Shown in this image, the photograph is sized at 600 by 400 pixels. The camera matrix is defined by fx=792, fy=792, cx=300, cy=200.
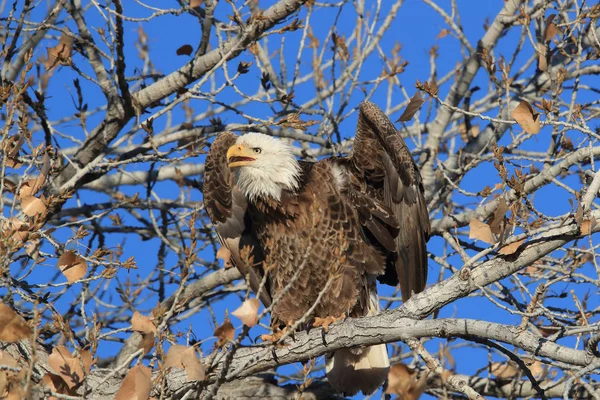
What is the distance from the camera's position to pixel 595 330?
9.93 feet

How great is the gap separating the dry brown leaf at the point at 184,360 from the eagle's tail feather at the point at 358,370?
86.8 inches

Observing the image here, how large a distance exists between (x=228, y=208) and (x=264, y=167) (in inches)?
16.4

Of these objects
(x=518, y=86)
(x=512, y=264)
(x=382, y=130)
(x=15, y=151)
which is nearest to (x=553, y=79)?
(x=518, y=86)

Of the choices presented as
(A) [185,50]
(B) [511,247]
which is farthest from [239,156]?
(B) [511,247]

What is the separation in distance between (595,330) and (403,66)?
9.85ft

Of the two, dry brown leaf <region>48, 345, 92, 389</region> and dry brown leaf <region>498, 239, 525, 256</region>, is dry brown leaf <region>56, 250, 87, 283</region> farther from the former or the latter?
dry brown leaf <region>498, 239, 525, 256</region>

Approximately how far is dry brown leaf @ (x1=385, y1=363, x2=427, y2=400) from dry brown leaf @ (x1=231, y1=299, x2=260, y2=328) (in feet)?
1.65

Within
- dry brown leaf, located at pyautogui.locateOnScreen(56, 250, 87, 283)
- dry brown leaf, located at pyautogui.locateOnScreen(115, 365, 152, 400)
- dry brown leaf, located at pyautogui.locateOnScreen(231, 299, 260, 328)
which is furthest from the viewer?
dry brown leaf, located at pyautogui.locateOnScreen(56, 250, 87, 283)

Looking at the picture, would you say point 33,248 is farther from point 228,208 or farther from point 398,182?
point 398,182

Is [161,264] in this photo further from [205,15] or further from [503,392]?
[503,392]

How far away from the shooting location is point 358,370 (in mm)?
5051

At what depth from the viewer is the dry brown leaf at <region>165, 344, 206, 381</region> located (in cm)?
288

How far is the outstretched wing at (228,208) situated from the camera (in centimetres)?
503

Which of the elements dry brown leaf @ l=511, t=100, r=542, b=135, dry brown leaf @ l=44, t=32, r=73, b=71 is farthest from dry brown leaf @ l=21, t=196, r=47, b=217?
dry brown leaf @ l=511, t=100, r=542, b=135
